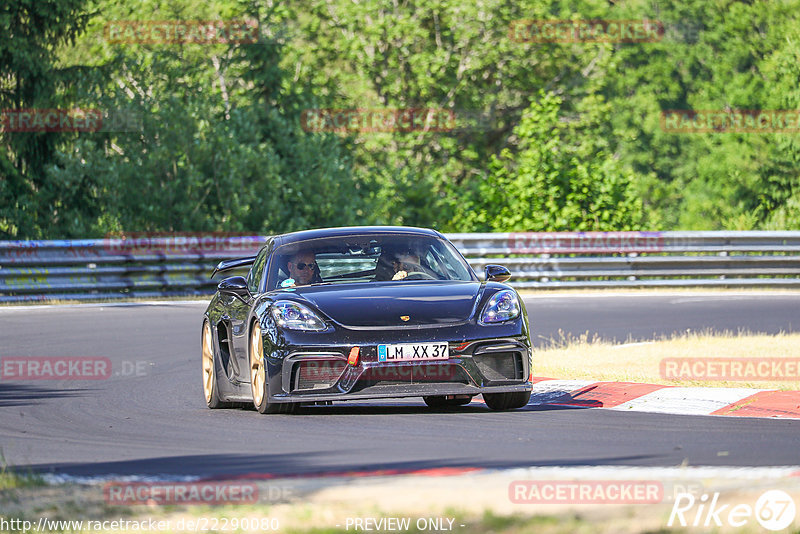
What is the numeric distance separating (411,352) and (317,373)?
62 centimetres

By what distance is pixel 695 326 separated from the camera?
17.9 metres

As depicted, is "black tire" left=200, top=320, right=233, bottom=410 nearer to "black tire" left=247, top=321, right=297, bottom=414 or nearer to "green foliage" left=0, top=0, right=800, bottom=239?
"black tire" left=247, top=321, right=297, bottom=414

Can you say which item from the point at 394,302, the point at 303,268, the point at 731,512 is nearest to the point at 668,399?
the point at 394,302

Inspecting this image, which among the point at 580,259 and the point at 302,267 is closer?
the point at 302,267

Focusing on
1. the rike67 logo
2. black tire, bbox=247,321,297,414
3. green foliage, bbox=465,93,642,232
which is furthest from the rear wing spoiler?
green foliage, bbox=465,93,642,232

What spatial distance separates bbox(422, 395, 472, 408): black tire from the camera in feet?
33.8

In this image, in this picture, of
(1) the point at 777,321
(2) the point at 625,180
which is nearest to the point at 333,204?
(2) the point at 625,180

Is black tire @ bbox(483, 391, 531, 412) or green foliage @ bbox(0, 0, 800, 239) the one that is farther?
green foliage @ bbox(0, 0, 800, 239)

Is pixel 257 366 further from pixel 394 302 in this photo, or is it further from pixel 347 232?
pixel 347 232

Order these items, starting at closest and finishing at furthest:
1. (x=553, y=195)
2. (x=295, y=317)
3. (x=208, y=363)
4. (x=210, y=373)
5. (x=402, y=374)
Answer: (x=402, y=374), (x=295, y=317), (x=210, y=373), (x=208, y=363), (x=553, y=195)

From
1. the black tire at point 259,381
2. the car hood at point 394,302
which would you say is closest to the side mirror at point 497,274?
the car hood at point 394,302

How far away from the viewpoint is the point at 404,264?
1029cm

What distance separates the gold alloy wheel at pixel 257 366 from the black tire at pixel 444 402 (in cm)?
136

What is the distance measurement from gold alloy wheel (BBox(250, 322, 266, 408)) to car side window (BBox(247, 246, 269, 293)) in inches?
28.6
